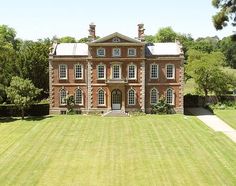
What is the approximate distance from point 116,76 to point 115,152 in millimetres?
18091

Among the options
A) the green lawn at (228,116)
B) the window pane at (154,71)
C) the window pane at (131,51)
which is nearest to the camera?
the green lawn at (228,116)

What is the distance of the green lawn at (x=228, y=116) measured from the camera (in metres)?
52.4

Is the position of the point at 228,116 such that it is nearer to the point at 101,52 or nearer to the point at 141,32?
the point at 141,32

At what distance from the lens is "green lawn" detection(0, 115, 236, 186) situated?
33.0 meters

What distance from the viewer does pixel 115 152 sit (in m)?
40.4

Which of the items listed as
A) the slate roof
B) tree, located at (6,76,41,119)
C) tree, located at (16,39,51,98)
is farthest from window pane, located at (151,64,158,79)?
tree, located at (16,39,51,98)

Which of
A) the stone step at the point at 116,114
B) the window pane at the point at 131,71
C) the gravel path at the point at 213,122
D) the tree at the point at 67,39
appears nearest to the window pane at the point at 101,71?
the window pane at the point at 131,71

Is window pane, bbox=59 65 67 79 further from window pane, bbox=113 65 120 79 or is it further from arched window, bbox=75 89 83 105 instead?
window pane, bbox=113 65 120 79

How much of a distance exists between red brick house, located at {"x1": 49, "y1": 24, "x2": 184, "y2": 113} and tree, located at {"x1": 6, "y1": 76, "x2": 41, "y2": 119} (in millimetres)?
4058

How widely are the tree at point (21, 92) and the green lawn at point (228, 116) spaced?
22515mm

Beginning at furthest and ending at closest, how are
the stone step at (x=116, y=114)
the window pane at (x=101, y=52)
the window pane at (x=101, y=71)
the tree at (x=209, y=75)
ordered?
the tree at (x=209, y=75)
the window pane at (x=101, y=71)
the window pane at (x=101, y=52)
the stone step at (x=116, y=114)

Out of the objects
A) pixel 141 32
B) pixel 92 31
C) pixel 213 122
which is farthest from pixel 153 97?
pixel 92 31

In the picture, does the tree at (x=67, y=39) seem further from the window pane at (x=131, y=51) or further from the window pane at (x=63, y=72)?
the window pane at (x=131, y=51)

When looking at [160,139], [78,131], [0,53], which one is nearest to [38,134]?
[78,131]
